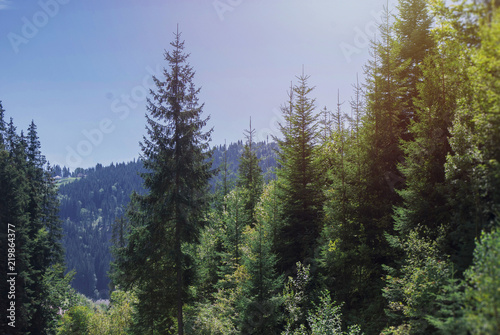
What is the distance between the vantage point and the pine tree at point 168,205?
725 inches

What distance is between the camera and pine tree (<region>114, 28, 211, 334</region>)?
60.4ft

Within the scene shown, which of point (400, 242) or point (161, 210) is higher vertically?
point (161, 210)

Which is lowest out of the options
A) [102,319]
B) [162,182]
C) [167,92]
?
[102,319]

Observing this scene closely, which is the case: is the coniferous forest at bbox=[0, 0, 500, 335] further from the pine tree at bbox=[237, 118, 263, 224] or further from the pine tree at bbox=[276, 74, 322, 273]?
the pine tree at bbox=[237, 118, 263, 224]

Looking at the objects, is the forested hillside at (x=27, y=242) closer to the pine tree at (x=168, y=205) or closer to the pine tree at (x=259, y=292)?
the pine tree at (x=168, y=205)

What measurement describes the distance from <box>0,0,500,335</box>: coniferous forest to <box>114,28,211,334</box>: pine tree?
9 centimetres

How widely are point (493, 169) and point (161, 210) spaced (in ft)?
53.7

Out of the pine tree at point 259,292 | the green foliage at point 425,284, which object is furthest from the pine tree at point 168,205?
the green foliage at point 425,284

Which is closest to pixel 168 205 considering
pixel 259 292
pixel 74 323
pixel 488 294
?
pixel 259 292

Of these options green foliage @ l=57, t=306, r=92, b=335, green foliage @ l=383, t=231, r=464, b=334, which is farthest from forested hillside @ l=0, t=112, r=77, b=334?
green foliage @ l=383, t=231, r=464, b=334

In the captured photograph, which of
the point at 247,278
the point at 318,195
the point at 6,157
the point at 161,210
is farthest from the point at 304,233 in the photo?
the point at 6,157

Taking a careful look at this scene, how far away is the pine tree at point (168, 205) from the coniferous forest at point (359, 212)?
0.30 feet

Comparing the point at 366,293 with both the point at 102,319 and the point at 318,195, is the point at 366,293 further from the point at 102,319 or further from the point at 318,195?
the point at 102,319

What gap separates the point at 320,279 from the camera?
16562 millimetres
